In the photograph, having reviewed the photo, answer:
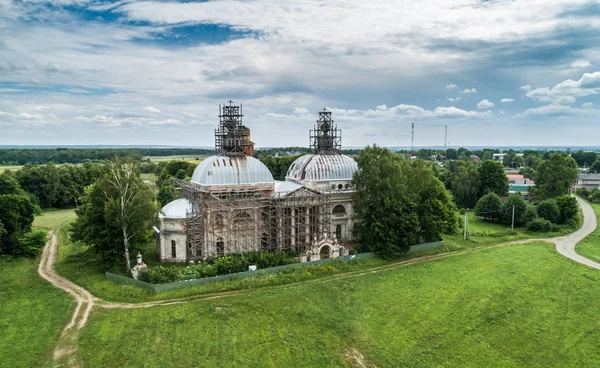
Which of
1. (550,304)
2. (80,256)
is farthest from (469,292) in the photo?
(80,256)

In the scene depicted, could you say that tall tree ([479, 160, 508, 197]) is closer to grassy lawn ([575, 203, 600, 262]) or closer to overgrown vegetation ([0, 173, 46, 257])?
grassy lawn ([575, 203, 600, 262])

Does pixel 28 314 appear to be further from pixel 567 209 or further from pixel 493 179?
pixel 493 179

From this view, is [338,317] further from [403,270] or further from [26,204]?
[26,204]

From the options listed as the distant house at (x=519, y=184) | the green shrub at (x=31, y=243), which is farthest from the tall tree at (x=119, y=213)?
the distant house at (x=519, y=184)

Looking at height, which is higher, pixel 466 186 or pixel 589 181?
pixel 466 186

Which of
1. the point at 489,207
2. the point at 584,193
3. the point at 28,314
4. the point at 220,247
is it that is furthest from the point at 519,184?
the point at 28,314

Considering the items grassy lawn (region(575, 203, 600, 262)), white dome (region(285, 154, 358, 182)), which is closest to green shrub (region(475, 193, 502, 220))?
grassy lawn (region(575, 203, 600, 262))
